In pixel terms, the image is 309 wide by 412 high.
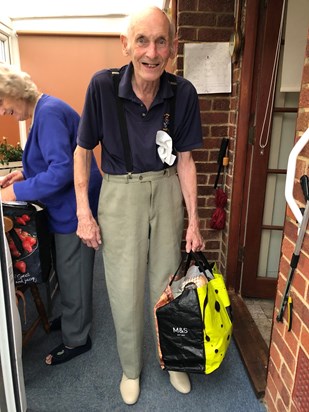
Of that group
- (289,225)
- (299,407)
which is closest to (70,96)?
(289,225)

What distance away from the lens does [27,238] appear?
1.64 meters

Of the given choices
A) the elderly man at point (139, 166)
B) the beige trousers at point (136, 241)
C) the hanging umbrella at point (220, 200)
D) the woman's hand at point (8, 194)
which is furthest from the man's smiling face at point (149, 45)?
the hanging umbrella at point (220, 200)

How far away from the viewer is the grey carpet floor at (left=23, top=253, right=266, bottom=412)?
1588 millimetres

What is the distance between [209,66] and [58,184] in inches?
51.2

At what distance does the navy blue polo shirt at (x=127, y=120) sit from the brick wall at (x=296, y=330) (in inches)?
20.7

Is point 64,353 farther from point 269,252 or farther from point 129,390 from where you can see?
point 269,252

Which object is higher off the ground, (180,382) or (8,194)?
(8,194)

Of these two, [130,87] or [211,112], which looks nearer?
[130,87]

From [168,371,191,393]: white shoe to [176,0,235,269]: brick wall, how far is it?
1.00 meters

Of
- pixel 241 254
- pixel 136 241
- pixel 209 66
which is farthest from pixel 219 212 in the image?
pixel 136 241

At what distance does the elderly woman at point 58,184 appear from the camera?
5.09 ft

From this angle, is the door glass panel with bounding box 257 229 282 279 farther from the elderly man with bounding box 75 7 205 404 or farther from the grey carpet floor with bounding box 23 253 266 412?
the elderly man with bounding box 75 7 205 404

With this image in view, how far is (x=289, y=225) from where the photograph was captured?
1.31m

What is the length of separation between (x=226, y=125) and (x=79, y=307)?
1490 mm
